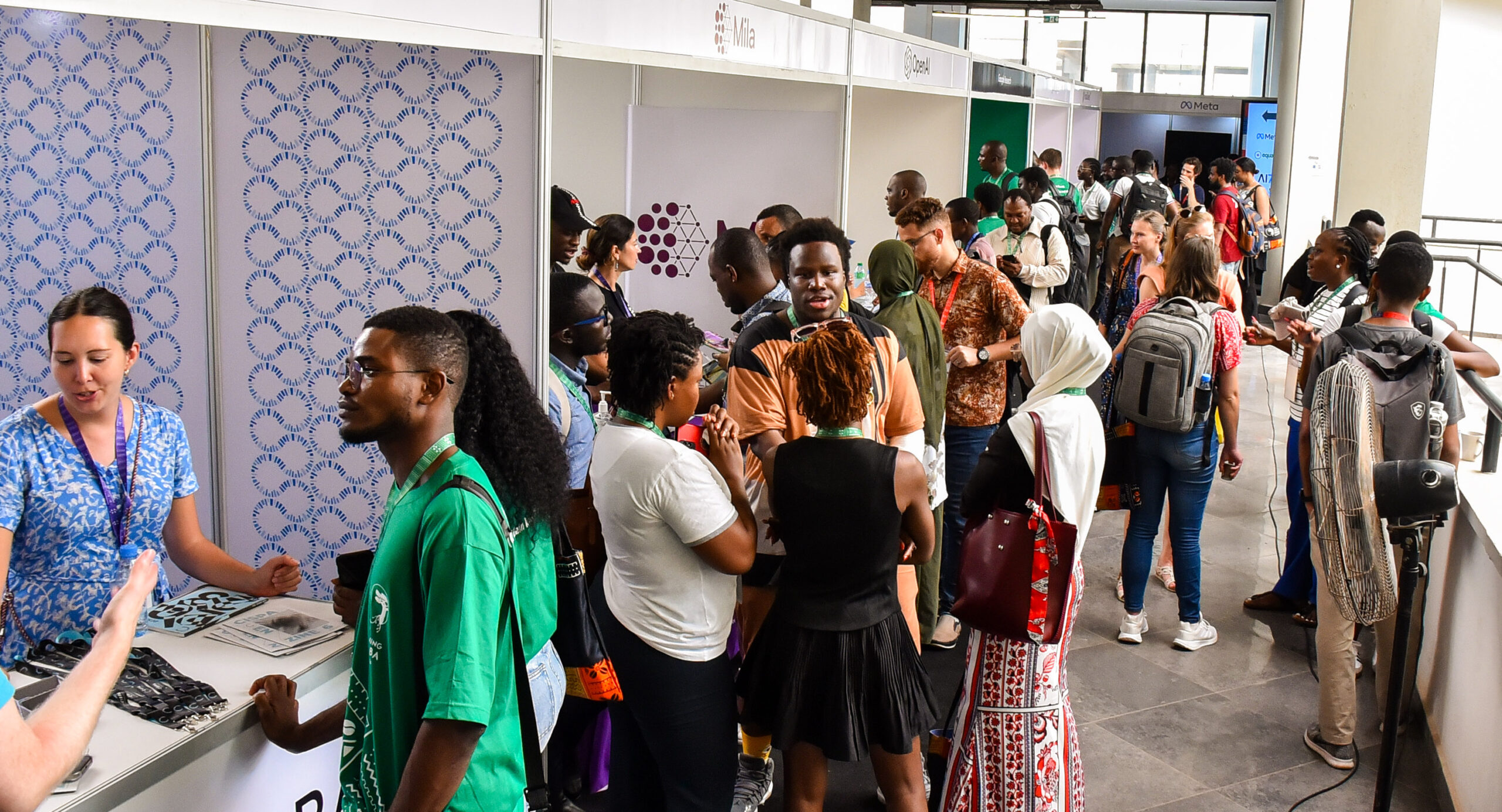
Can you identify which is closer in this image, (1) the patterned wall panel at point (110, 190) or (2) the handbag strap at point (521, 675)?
(2) the handbag strap at point (521, 675)

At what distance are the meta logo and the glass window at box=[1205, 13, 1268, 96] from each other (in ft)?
64.9

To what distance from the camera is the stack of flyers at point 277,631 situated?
7.02 feet

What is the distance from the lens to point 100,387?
2242mm

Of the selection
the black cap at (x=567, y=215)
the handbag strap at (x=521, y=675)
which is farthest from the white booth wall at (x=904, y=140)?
the handbag strap at (x=521, y=675)

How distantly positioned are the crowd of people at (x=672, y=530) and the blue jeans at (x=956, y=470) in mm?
249

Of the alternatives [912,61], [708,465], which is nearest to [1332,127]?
[912,61]

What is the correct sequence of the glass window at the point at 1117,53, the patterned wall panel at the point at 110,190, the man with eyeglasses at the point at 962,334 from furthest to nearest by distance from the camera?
the glass window at the point at 1117,53
the man with eyeglasses at the point at 962,334
the patterned wall panel at the point at 110,190

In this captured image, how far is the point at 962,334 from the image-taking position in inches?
163

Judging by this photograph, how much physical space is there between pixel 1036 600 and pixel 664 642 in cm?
87

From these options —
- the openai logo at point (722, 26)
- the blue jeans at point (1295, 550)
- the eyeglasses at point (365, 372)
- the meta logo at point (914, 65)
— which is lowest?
the blue jeans at point (1295, 550)

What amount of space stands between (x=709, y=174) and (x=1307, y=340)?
238 cm

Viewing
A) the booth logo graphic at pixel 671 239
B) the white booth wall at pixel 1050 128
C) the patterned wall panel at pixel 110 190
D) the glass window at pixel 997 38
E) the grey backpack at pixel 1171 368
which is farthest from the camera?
the glass window at pixel 997 38

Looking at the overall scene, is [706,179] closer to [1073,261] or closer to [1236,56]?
[1073,261]

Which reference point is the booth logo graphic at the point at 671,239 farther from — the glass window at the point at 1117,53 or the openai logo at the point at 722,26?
the glass window at the point at 1117,53
